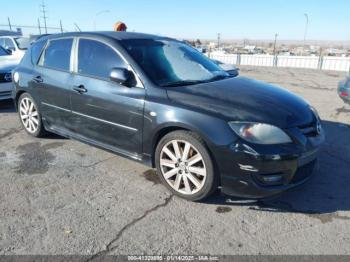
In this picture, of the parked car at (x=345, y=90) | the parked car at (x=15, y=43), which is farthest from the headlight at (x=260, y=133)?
the parked car at (x=15, y=43)

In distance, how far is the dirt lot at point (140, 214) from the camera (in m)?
2.79

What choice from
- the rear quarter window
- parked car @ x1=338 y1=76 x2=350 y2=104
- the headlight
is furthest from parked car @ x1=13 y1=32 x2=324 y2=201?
parked car @ x1=338 y1=76 x2=350 y2=104

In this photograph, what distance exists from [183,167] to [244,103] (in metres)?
0.91

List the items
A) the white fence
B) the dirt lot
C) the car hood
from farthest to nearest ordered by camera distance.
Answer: the white fence, the car hood, the dirt lot

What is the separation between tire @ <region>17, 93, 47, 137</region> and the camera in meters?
5.27

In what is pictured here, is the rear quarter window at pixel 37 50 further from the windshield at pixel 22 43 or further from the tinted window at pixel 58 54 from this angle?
the windshield at pixel 22 43

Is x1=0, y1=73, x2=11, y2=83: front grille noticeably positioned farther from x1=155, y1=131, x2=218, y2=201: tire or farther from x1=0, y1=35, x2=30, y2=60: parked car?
x1=0, y1=35, x2=30, y2=60: parked car

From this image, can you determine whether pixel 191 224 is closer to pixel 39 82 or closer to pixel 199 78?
pixel 199 78

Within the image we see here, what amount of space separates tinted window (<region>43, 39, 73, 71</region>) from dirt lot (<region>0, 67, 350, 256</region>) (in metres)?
1.31

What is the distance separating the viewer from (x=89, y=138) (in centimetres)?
439

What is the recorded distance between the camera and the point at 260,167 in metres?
3.06

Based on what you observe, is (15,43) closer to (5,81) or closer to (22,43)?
(22,43)

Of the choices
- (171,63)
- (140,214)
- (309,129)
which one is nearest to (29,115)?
(171,63)

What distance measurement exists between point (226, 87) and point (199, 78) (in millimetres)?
433
